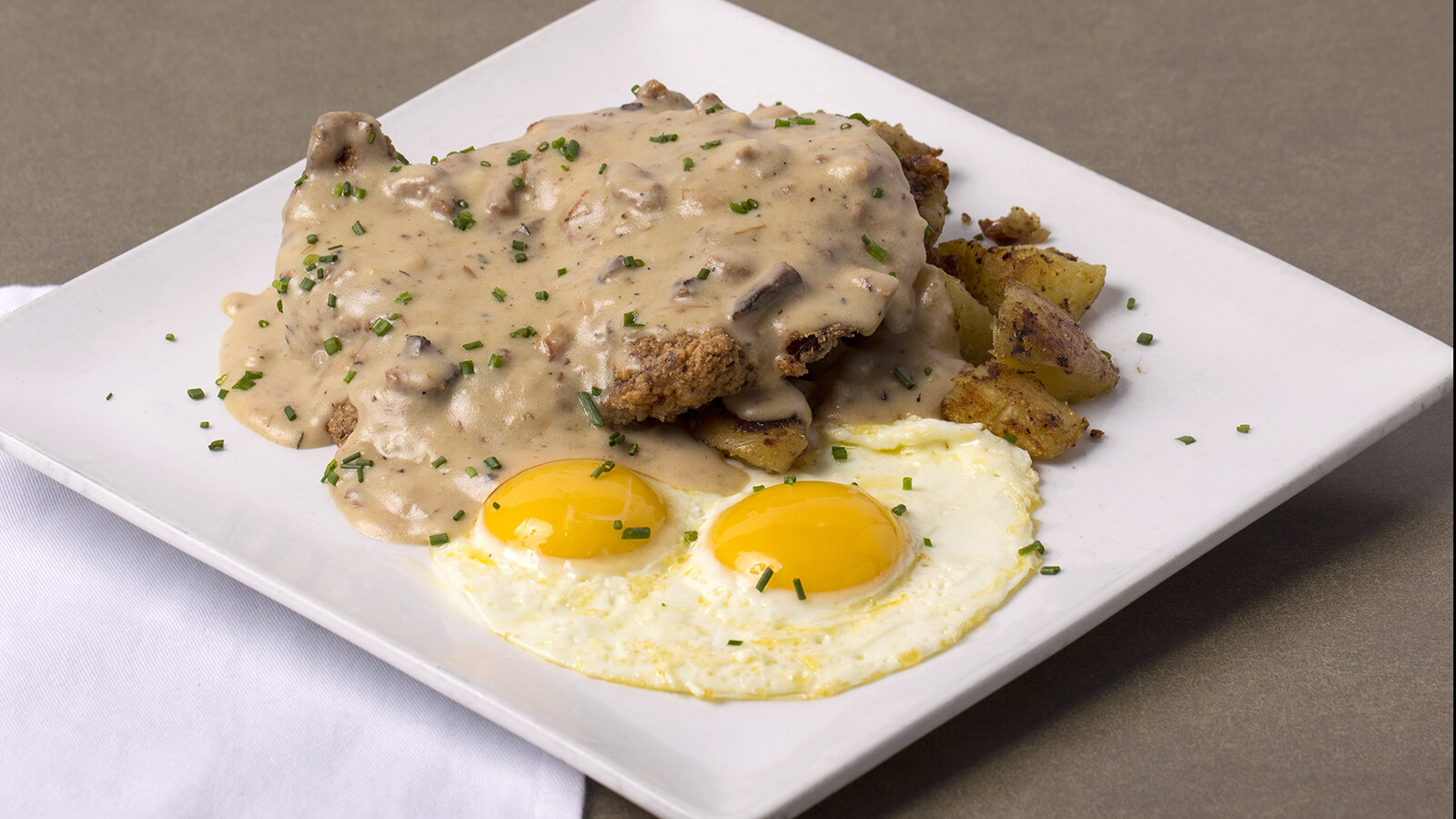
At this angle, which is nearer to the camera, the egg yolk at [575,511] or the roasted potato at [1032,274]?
the egg yolk at [575,511]

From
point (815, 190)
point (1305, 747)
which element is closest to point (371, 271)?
point (815, 190)

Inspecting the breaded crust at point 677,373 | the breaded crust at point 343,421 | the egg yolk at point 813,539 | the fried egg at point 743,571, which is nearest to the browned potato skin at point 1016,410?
the fried egg at point 743,571

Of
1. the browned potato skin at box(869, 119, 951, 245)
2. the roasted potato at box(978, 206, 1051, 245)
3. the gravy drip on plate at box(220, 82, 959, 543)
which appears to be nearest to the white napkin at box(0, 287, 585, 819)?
the gravy drip on plate at box(220, 82, 959, 543)

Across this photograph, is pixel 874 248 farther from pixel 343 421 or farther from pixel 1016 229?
pixel 343 421

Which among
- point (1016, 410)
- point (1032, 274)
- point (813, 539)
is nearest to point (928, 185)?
point (1032, 274)

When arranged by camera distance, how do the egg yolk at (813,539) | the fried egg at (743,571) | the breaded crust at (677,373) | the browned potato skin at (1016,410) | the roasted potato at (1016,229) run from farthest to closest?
the roasted potato at (1016,229) < the browned potato skin at (1016,410) < the breaded crust at (677,373) < the egg yolk at (813,539) < the fried egg at (743,571)

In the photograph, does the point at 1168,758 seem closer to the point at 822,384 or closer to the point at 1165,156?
the point at 822,384

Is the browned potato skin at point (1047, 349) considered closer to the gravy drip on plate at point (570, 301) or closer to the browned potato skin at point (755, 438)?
the gravy drip on plate at point (570, 301)
